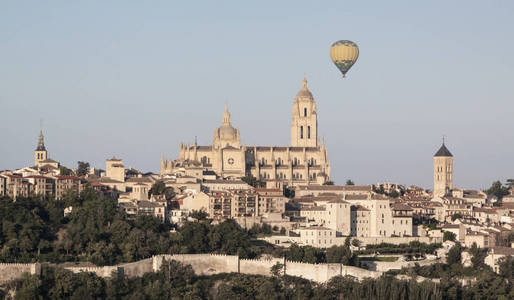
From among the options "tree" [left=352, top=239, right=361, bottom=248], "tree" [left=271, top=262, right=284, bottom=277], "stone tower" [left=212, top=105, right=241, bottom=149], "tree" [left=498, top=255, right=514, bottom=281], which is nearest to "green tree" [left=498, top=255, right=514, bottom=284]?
"tree" [left=498, top=255, right=514, bottom=281]

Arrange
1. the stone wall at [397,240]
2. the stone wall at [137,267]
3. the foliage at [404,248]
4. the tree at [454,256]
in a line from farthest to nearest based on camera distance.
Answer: the stone wall at [397,240] → the foliage at [404,248] → the tree at [454,256] → the stone wall at [137,267]

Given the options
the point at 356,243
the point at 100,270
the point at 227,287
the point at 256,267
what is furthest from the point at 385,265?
the point at 100,270

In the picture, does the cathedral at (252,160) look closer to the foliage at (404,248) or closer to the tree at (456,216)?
the tree at (456,216)

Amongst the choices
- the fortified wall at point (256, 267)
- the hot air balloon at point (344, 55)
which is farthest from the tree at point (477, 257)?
the hot air balloon at point (344, 55)

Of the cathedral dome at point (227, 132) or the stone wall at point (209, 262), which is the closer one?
the stone wall at point (209, 262)

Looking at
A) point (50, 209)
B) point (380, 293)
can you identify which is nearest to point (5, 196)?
point (50, 209)

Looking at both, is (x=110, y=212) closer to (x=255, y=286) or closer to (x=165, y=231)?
(x=165, y=231)

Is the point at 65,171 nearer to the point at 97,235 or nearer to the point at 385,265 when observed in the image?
the point at 97,235
